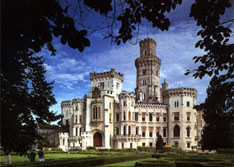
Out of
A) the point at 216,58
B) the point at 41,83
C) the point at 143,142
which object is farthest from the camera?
the point at 143,142

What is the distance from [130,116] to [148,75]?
48.2 ft

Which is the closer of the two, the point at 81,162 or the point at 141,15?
the point at 141,15

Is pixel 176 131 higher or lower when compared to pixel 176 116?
lower

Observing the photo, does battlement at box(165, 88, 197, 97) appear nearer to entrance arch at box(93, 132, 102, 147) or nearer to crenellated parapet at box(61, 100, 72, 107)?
entrance arch at box(93, 132, 102, 147)

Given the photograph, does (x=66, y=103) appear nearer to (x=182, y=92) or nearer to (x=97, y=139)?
(x=97, y=139)

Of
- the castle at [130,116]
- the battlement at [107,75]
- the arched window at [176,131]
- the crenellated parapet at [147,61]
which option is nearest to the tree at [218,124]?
the castle at [130,116]

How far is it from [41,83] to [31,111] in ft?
10.0

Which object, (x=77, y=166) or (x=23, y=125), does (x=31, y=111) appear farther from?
(x=77, y=166)

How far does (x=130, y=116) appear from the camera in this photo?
194 ft

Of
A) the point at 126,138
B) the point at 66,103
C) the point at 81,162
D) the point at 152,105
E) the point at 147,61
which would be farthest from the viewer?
the point at 66,103

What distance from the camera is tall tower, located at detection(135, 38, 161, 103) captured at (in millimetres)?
67125

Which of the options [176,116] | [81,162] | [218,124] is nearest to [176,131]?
[176,116]

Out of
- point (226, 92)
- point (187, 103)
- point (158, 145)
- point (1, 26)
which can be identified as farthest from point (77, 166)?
point (187, 103)

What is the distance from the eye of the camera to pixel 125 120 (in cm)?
5819
